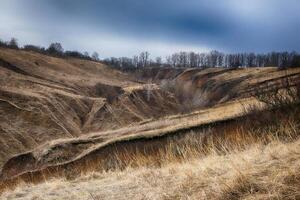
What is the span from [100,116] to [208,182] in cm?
6681

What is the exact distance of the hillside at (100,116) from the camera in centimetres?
1543

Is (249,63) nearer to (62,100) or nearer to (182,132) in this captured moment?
(62,100)

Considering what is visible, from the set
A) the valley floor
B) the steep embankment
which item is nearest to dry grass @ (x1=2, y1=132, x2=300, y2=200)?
the valley floor

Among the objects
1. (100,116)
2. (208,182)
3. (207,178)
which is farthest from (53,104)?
(208,182)

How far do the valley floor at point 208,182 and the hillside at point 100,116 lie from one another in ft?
0.26

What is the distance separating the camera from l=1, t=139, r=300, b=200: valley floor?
14.5 ft

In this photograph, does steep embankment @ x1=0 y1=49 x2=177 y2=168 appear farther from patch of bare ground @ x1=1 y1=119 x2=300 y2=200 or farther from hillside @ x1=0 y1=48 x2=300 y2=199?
patch of bare ground @ x1=1 y1=119 x2=300 y2=200

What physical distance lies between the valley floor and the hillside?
78mm

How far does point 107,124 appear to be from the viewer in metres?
69.0

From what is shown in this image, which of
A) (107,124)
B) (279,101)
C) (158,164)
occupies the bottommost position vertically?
(107,124)

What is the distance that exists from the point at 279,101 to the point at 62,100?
61.8 meters

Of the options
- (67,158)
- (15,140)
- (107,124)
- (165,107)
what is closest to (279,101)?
(67,158)

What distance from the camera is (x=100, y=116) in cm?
7138

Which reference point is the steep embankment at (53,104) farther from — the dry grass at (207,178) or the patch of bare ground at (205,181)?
the patch of bare ground at (205,181)
